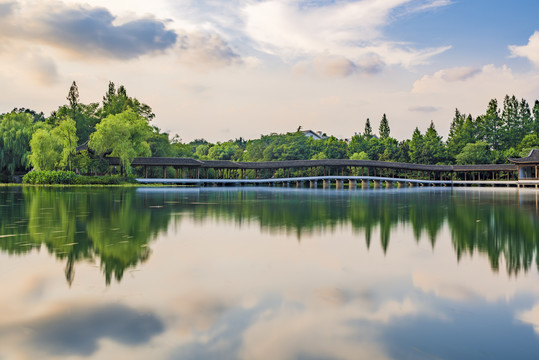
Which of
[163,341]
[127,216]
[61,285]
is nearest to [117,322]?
[163,341]

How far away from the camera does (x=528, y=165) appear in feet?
160

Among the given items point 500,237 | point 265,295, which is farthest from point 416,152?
point 265,295

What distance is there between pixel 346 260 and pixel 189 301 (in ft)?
10.7

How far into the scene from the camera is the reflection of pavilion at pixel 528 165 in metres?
47.6

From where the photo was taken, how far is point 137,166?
4628cm

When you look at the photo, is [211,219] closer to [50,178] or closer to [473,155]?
[50,178]

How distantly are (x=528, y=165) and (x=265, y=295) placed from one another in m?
52.8

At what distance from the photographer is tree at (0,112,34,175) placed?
4019cm

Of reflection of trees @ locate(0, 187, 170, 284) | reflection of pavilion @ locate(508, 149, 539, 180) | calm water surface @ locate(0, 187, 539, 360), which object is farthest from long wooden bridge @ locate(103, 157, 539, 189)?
calm water surface @ locate(0, 187, 539, 360)

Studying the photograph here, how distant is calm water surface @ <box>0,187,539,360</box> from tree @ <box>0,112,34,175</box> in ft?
116

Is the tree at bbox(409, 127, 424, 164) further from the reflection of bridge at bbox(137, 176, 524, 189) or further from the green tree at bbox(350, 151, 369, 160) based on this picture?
the green tree at bbox(350, 151, 369, 160)

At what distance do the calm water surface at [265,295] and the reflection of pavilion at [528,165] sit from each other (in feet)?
145

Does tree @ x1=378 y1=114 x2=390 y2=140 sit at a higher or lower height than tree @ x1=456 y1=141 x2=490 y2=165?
higher

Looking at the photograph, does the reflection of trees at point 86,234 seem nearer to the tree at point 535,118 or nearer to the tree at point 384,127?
the tree at point 535,118
